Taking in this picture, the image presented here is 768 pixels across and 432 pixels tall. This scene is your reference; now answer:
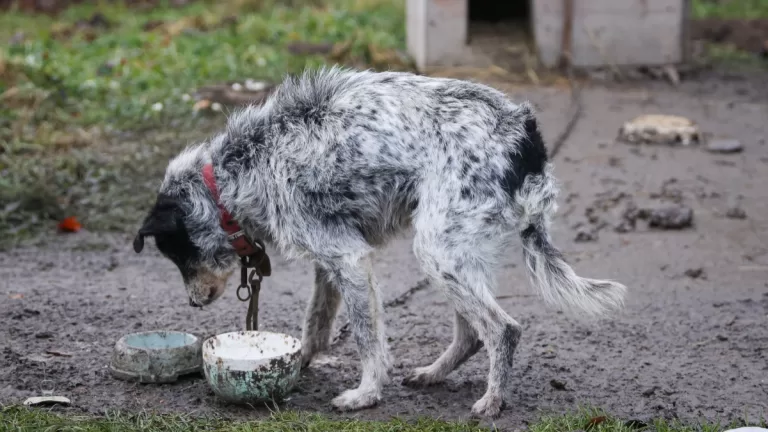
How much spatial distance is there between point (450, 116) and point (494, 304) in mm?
879

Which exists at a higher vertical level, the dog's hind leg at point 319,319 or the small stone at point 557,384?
the dog's hind leg at point 319,319

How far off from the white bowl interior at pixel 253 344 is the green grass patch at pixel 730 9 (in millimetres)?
10193

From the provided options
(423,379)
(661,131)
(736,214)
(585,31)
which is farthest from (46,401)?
(585,31)

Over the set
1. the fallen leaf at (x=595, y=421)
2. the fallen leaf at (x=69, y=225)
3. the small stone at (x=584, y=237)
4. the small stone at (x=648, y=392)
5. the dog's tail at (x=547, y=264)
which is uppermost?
the dog's tail at (x=547, y=264)

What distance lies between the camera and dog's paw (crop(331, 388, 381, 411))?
452cm

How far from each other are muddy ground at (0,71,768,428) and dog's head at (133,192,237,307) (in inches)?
20.8

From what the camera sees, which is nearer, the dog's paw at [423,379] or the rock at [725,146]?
the dog's paw at [423,379]

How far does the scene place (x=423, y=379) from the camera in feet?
15.9

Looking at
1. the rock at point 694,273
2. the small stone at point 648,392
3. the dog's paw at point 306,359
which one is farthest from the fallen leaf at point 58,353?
the rock at point 694,273

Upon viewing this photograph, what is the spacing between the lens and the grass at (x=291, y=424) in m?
4.11

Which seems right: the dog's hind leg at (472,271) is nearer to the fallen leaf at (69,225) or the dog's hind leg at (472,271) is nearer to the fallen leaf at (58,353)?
the fallen leaf at (58,353)

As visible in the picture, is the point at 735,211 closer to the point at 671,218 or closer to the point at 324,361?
the point at 671,218

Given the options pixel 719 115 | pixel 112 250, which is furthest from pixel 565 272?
pixel 719 115

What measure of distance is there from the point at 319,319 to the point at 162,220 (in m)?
0.96
